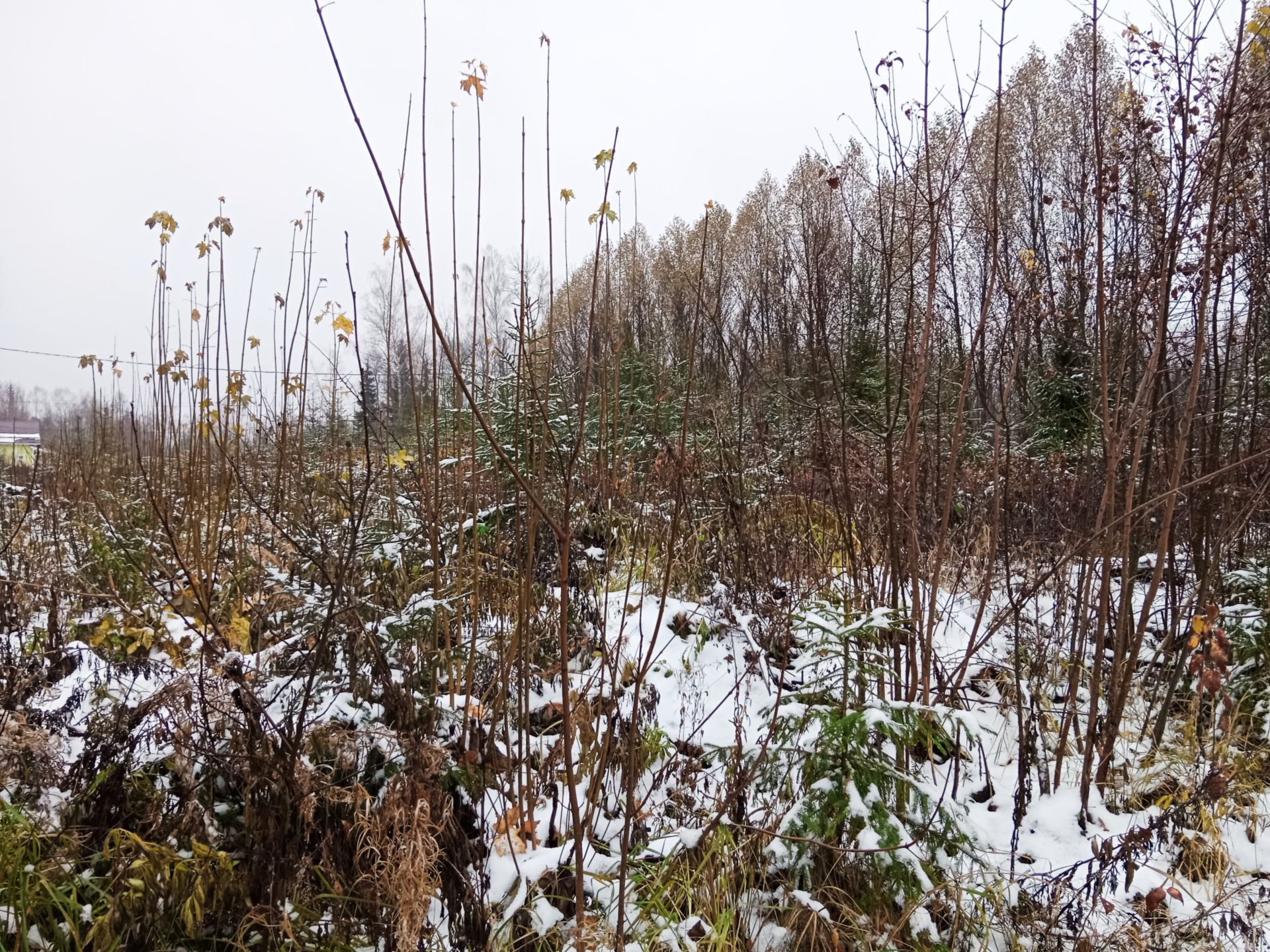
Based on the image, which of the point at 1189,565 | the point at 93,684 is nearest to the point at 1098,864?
the point at 1189,565

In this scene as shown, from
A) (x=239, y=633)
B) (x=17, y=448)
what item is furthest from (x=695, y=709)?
(x=17, y=448)

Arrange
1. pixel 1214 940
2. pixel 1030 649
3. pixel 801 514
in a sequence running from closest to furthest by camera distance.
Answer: pixel 1214 940, pixel 1030 649, pixel 801 514

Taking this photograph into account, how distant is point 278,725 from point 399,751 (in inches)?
13.6

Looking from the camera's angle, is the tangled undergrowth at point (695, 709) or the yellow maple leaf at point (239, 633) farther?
the yellow maple leaf at point (239, 633)

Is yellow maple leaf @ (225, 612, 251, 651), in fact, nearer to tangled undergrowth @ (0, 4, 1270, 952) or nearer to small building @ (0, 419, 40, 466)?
tangled undergrowth @ (0, 4, 1270, 952)

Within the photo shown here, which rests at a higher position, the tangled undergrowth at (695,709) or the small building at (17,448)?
the small building at (17,448)

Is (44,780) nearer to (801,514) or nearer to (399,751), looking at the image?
(399,751)

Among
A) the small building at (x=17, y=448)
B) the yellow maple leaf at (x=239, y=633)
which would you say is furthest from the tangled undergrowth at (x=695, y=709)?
the small building at (x=17, y=448)

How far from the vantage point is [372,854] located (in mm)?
1865

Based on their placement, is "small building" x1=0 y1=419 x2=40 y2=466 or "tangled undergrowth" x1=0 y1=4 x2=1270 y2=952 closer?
"tangled undergrowth" x1=0 y1=4 x2=1270 y2=952

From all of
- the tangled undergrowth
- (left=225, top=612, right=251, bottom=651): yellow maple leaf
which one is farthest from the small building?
the tangled undergrowth

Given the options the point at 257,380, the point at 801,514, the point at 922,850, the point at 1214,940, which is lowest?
the point at 1214,940

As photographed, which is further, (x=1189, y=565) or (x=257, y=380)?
(x=257, y=380)

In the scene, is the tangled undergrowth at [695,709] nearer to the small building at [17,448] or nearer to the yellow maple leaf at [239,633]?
the yellow maple leaf at [239,633]
